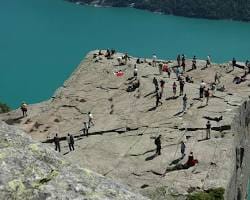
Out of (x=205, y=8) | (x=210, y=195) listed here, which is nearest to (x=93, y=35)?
(x=205, y=8)

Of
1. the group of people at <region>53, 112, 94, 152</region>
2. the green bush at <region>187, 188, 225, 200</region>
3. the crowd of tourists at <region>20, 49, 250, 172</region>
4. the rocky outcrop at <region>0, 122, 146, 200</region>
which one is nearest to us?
the rocky outcrop at <region>0, 122, 146, 200</region>

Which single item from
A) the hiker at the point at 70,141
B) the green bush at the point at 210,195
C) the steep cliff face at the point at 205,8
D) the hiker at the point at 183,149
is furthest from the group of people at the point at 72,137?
the steep cliff face at the point at 205,8

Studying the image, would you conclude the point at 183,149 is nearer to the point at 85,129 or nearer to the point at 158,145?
the point at 158,145

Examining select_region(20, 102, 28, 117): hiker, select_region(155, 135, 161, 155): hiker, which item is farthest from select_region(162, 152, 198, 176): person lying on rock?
select_region(20, 102, 28, 117): hiker

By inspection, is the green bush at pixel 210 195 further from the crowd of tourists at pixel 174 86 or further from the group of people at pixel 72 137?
the group of people at pixel 72 137

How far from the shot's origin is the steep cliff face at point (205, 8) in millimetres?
184000

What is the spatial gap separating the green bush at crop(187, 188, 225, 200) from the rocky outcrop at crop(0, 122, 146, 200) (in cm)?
2401

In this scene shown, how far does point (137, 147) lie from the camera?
42812mm

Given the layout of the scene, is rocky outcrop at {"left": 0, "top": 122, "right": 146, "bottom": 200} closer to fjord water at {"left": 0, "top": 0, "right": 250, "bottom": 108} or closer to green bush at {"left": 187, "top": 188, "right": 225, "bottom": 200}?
green bush at {"left": 187, "top": 188, "right": 225, "bottom": 200}

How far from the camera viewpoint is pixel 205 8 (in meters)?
187

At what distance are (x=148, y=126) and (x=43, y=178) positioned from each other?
38.0 m

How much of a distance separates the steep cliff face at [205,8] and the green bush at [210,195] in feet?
513

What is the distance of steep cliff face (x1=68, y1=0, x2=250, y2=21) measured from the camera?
18400 centimetres

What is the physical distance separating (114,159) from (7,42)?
104880mm
